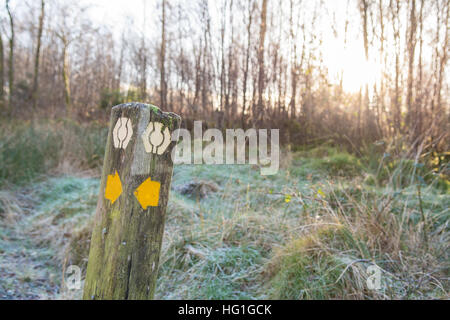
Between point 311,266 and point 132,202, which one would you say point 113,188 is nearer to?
point 132,202

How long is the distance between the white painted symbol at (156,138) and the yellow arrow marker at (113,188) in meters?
0.15

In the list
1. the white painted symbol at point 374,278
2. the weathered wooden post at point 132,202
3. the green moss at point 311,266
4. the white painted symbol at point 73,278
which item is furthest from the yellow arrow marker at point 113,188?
the white painted symbol at point 73,278

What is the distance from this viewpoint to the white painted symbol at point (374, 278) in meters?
2.05

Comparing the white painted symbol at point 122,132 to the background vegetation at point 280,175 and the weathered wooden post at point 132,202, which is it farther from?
the background vegetation at point 280,175

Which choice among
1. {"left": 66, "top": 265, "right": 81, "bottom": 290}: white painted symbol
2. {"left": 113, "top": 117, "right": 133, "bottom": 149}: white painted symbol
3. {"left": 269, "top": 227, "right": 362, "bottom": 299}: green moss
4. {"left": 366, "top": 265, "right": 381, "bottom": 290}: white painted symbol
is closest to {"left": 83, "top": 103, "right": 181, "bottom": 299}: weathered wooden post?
{"left": 113, "top": 117, "right": 133, "bottom": 149}: white painted symbol

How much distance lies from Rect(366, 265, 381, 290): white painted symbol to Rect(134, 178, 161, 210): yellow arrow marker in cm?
162

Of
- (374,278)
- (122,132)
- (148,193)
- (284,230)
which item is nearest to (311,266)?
(374,278)

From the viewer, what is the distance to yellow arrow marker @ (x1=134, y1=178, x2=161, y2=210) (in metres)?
1.07

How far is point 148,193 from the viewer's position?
1086 mm

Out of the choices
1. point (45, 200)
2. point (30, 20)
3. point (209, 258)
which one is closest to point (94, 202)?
point (45, 200)

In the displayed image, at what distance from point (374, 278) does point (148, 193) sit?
67.2 inches
